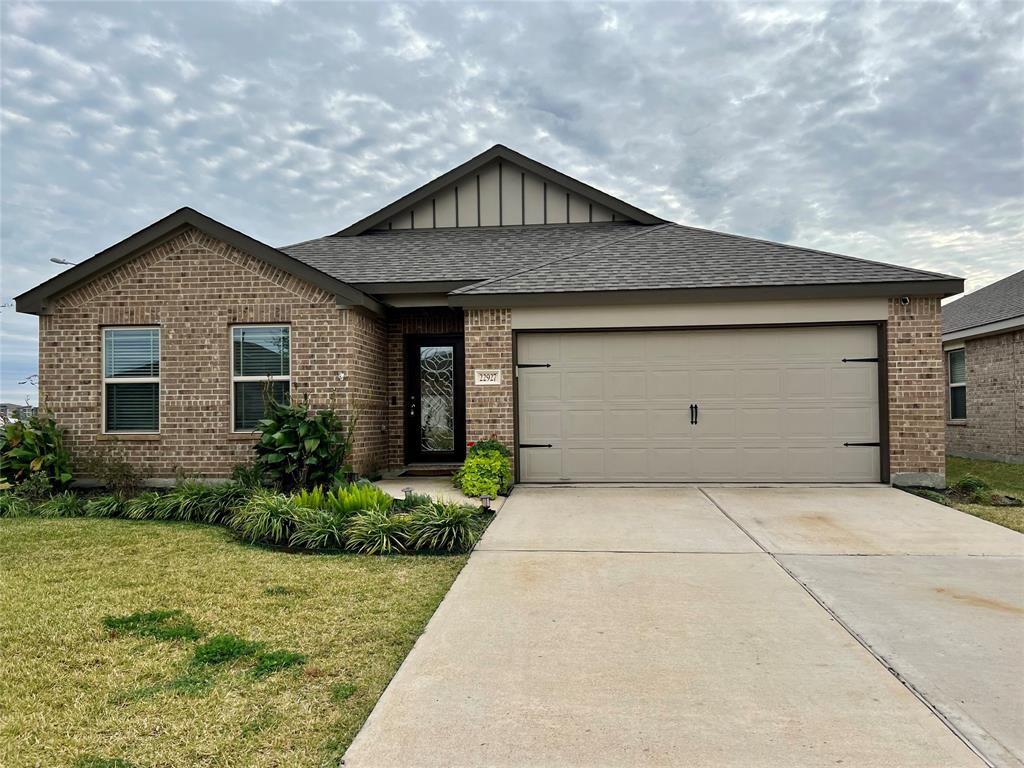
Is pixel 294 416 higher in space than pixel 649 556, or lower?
higher

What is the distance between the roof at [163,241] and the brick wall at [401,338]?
190 cm

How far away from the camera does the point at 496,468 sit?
9.02 metres

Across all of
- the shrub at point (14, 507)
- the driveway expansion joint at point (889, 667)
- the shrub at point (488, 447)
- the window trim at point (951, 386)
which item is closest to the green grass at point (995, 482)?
the window trim at point (951, 386)

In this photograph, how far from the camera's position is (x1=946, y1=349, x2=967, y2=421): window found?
1538 cm

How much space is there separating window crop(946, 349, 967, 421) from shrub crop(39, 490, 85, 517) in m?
18.2

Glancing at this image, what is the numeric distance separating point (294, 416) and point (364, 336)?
6.86 feet

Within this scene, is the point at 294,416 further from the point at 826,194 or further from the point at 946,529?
the point at 826,194

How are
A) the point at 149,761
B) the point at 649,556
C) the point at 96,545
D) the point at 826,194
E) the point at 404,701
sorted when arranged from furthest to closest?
the point at 826,194 < the point at 96,545 < the point at 649,556 < the point at 404,701 < the point at 149,761

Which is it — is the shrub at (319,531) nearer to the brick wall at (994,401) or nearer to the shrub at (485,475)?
the shrub at (485,475)

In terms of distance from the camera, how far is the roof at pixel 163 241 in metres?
9.46

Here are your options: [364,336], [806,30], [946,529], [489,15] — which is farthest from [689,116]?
[946,529]

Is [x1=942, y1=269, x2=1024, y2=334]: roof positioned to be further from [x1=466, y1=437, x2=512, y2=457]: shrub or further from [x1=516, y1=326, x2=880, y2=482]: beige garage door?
[x1=466, y1=437, x2=512, y2=457]: shrub

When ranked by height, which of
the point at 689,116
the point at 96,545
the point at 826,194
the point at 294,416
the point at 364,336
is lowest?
the point at 96,545

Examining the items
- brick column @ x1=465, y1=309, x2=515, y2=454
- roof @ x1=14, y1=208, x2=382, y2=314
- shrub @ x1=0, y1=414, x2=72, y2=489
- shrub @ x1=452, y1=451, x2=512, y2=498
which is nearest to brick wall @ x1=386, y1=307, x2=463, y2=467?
brick column @ x1=465, y1=309, x2=515, y2=454
